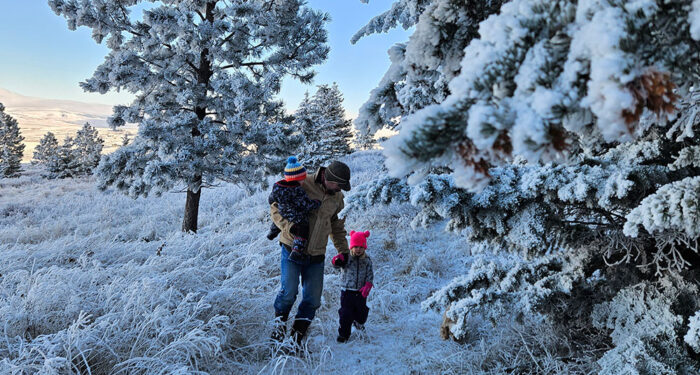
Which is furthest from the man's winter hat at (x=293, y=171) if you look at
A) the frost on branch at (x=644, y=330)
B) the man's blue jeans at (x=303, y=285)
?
the frost on branch at (x=644, y=330)

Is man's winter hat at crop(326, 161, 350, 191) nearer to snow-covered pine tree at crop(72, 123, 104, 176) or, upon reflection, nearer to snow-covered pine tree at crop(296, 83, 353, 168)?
snow-covered pine tree at crop(296, 83, 353, 168)

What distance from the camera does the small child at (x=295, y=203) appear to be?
11.5 ft

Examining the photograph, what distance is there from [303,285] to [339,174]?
1.14 meters

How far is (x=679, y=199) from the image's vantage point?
156cm

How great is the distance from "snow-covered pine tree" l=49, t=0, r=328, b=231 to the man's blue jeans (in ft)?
16.1

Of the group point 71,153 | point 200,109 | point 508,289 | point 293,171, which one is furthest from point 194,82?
point 71,153

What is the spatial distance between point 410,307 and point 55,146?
52730 millimetres

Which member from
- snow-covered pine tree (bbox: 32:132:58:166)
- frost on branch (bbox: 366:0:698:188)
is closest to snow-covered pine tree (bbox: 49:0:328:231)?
frost on branch (bbox: 366:0:698:188)

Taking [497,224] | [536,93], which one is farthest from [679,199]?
[536,93]

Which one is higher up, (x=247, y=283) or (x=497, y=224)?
(x=497, y=224)

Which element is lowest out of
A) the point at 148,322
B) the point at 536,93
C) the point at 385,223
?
the point at 148,322

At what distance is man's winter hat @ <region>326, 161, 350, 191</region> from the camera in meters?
3.54

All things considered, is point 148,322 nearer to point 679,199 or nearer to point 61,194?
point 679,199

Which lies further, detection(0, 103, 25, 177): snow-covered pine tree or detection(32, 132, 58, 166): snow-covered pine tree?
detection(32, 132, 58, 166): snow-covered pine tree
